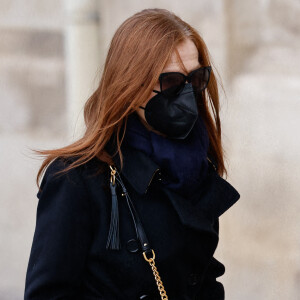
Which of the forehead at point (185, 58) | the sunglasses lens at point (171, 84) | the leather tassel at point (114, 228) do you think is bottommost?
the leather tassel at point (114, 228)

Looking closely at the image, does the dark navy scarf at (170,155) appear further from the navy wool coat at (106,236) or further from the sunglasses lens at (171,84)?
the sunglasses lens at (171,84)

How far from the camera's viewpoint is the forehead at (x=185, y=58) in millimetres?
2193

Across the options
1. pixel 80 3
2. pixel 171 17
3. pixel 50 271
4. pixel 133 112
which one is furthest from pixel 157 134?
pixel 80 3

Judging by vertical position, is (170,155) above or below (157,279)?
above

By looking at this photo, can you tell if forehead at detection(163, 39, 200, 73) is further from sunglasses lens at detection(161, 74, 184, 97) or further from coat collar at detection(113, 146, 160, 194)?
coat collar at detection(113, 146, 160, 194)

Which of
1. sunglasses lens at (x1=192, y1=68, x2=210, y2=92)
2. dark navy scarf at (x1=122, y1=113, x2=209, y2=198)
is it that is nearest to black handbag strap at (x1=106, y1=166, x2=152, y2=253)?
dark navy scarf at (x1=122, y1=113, x2=209, y2=198)

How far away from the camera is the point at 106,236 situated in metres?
2.05

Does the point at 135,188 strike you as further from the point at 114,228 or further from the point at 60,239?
the point at 60,239

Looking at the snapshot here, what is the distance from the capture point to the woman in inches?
79.4

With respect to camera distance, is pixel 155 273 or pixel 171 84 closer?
pixel 155 273

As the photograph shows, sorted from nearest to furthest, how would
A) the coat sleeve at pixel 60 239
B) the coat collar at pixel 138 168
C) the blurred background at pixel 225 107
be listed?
the coat sleeve at pixel 60 239, the coat collar at pixel 138 168, the blurred background at pixel 225 107

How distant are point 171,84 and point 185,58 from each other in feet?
0.40

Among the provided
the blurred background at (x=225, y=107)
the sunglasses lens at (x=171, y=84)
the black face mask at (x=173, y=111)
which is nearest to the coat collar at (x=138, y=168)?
the black face mask at (x=173, y=111)

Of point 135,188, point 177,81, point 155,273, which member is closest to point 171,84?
point 177,81
